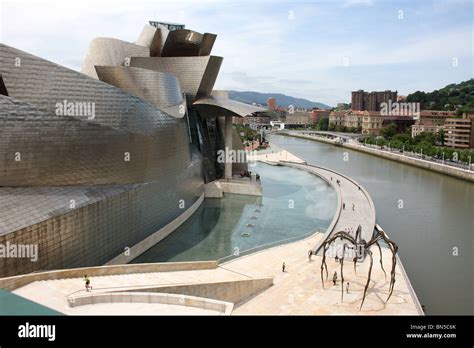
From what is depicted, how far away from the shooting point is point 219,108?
31016 millimetres

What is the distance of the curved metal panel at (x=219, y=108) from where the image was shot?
30.3 m

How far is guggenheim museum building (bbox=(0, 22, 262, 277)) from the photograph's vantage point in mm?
12961

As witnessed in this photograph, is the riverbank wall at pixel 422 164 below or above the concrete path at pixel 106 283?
above

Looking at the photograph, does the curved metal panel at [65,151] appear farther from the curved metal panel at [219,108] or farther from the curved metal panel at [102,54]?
the curved metal panel at [219,108]

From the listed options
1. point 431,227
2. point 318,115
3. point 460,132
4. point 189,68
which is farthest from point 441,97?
point 189,68

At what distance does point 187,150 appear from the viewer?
25203mm

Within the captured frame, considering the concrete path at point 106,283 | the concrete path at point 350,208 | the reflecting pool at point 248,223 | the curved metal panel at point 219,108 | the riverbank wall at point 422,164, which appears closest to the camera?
the concrete path at point 106,283

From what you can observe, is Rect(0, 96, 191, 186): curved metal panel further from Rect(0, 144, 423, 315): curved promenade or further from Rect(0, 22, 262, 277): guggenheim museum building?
Rect(0, 144, 423, 315): curved promenade

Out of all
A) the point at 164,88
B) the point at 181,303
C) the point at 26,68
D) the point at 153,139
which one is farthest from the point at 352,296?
A: the point at 164,88

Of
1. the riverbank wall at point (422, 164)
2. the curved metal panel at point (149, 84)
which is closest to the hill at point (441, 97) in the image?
the riverbank wall at point (422, 164)

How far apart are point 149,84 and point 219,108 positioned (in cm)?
979

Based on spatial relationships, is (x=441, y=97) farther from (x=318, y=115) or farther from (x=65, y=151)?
(x=65, y=151)

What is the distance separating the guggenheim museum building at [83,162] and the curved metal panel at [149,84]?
5cm
